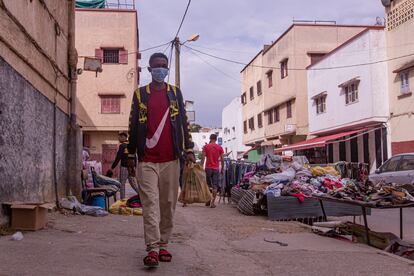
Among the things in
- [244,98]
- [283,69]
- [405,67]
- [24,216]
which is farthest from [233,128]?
[24,216]

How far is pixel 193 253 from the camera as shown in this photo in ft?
18.8

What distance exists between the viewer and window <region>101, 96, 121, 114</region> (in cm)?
3033

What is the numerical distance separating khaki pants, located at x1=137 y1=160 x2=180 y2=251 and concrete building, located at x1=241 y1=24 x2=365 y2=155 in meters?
27.6

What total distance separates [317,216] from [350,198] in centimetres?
223

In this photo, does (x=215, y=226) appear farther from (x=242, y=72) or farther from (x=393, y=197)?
(x=242, y=72)

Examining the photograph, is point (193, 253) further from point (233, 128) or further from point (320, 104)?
point (233, 128)

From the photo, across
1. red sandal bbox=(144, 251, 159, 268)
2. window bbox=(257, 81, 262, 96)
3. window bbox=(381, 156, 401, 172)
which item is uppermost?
window bbox=(257, 81, 262, 96)

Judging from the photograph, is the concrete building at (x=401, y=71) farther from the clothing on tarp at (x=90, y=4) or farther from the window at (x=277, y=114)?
the clothing on tarp at (x=90, y=4)

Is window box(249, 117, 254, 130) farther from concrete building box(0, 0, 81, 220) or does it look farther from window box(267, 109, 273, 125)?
concrete building box(0, 0, 81, 220)

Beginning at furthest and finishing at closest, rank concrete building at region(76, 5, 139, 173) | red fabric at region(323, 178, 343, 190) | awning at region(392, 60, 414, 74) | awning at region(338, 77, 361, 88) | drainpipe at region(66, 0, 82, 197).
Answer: concrete building at region(76, 5, 139, 173), awning at region(338, 77, 361, 88), awning at region(392, 60, 414, 74), drainpipe at region(66, 0, 82, 197), red fabric at region(323, 178, 343, 190)

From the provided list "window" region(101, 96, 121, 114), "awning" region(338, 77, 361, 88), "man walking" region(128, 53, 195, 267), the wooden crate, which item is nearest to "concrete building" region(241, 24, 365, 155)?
"awning" region(338, 77, 361, 88)

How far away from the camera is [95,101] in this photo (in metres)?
30.4

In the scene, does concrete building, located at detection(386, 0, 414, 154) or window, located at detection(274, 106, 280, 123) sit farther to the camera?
window, located at detection(274, 106, 280, 123)

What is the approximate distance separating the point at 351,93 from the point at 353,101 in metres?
0.59
